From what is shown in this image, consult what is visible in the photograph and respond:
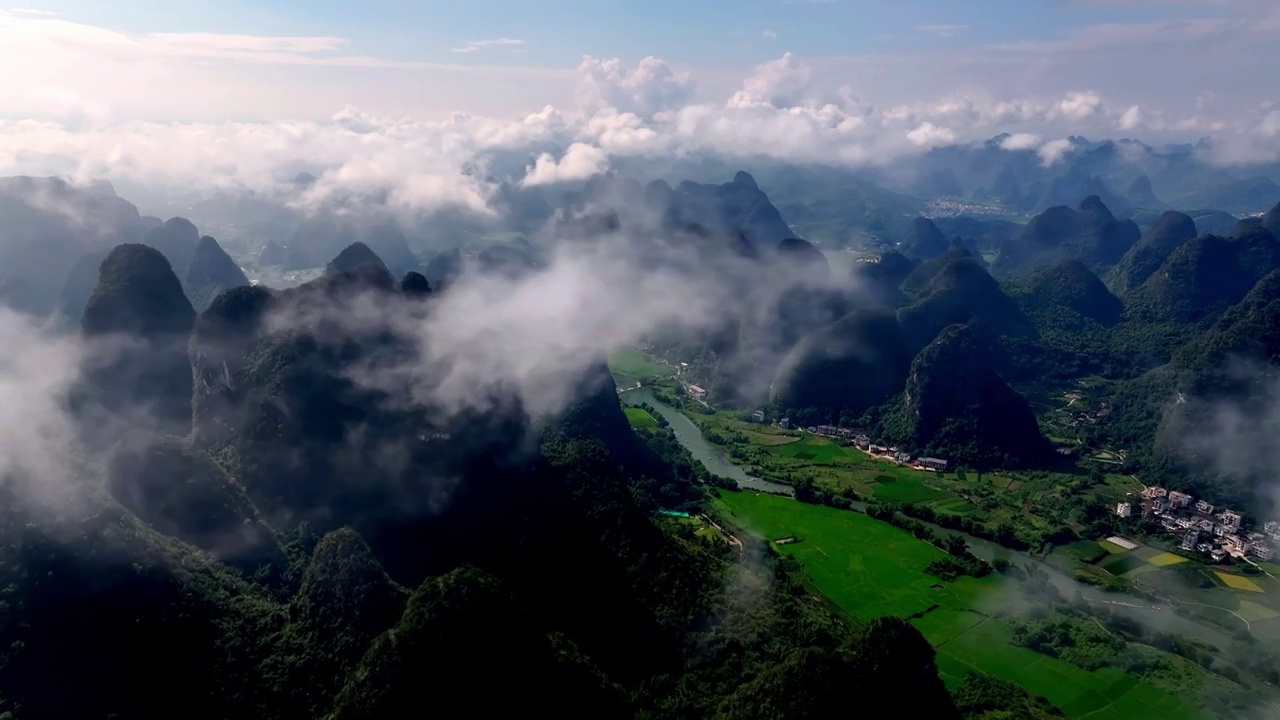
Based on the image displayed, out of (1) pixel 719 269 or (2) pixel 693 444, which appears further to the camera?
(1) pixel 719 269

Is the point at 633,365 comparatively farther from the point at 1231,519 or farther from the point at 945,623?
the point at 1231,519

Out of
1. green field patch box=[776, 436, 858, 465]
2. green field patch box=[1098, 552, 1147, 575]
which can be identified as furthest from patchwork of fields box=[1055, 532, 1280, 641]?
green field patch box=[776, 436, 858, 465]

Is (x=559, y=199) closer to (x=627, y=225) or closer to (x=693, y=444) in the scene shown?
(x=627, y=225)

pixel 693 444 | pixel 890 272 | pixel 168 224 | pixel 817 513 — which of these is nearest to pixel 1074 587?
pixel 817 513

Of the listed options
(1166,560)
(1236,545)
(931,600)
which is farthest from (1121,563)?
(931,600)

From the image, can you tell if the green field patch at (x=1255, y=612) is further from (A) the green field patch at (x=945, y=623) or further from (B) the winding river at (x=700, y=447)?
(B) the winding river at (x=700, y=447)

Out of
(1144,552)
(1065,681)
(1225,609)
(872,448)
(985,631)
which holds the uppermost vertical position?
(1065,681)
